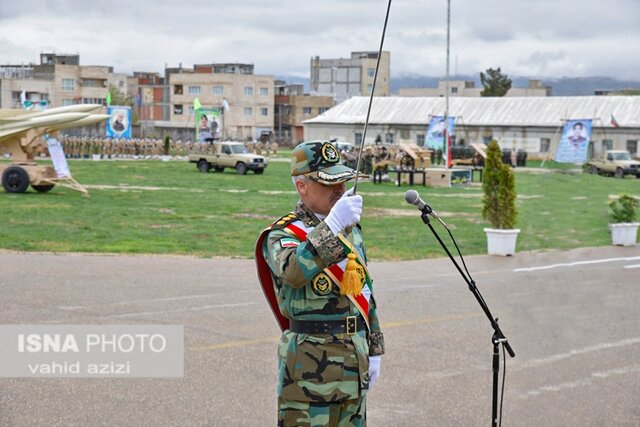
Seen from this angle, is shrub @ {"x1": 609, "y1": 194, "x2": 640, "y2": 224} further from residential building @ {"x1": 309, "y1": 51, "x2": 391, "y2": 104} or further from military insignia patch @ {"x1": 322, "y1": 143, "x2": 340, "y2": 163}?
residential building @ {"x1": 309, "y1": 51, "x2": 391, "y2": 104}

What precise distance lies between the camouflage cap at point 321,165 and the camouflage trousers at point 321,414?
1005mm

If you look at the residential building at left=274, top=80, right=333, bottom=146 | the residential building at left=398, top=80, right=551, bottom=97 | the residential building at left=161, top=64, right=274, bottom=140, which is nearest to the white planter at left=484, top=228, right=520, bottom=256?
the residential building at left=398, top=80, right=551, bottom=97

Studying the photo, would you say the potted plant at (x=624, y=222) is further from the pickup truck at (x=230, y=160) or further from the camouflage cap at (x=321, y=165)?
the pickup truck at (x=230, y=160)

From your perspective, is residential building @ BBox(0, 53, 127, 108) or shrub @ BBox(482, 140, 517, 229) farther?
residential building @ BBox(0, 53, 127, 108)

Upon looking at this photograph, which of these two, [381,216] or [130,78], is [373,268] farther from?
[130,78]

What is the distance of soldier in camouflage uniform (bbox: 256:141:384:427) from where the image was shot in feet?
14.1

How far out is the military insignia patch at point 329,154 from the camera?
4313 mm

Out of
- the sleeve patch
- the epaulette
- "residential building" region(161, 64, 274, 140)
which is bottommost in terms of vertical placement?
the sleeve patch

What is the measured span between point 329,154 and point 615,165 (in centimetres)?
2020

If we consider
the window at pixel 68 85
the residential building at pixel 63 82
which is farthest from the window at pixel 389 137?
the window at pixel 68 85

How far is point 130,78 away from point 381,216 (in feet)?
388

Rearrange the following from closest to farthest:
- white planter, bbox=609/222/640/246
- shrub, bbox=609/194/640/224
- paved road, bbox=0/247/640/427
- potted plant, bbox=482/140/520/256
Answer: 1. paved road, bbox=0/247/640/427
2. potted plant, bbox=482/140/520/256
3. white planter, bbox=609/222/640/246
4. shrub, bbox=609/194/640/224

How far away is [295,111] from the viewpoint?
111 m

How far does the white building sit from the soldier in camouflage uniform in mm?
52684
